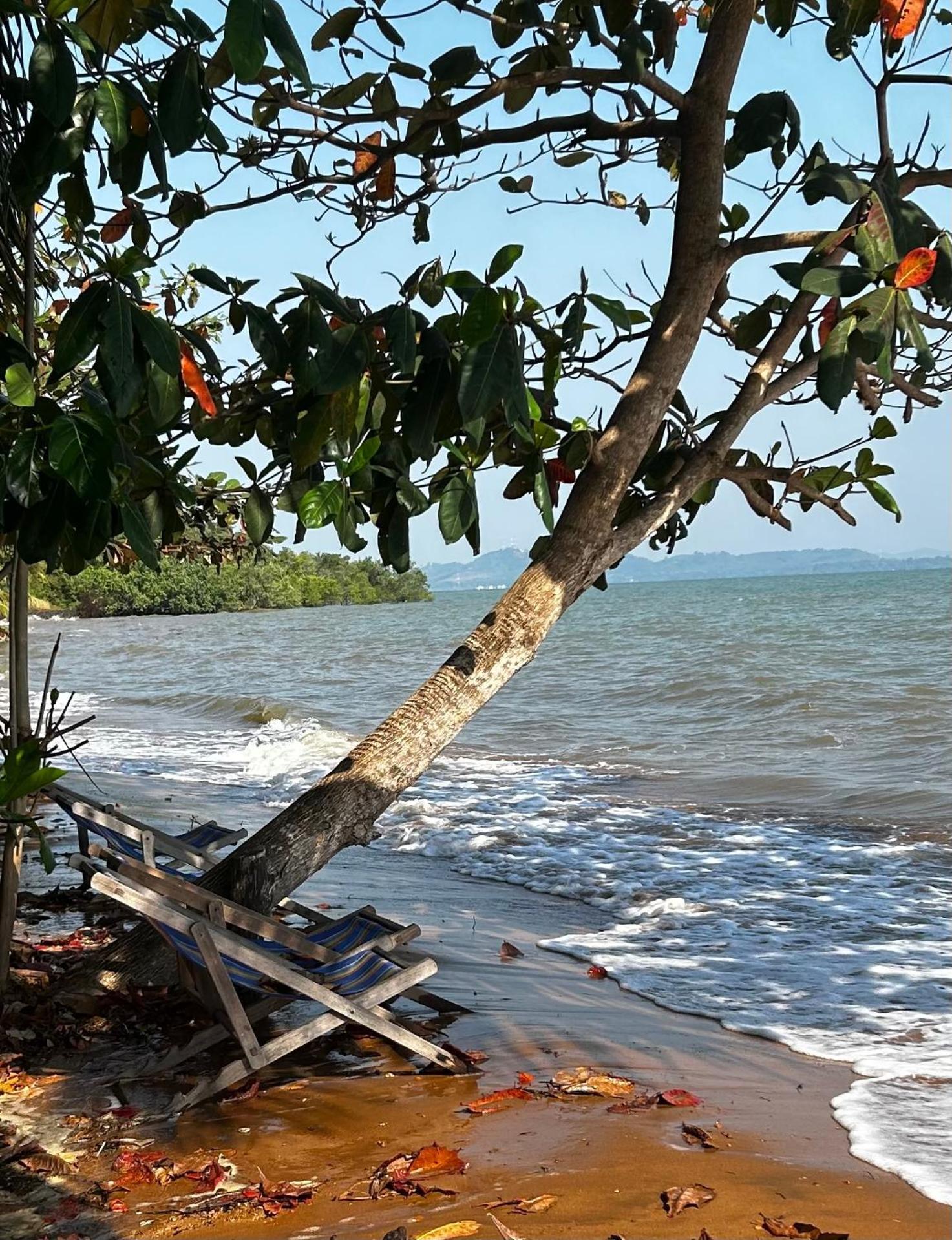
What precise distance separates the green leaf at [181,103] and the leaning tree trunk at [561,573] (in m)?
1.50

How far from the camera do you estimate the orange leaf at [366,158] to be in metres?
3.76

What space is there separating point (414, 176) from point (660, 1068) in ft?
10.1

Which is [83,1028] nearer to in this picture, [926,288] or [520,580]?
[520,580]

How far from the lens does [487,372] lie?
2533 millimetres

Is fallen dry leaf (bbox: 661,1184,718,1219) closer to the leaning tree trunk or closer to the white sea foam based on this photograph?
the white sea foam

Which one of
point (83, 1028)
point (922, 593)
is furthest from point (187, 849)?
point (922, 593)

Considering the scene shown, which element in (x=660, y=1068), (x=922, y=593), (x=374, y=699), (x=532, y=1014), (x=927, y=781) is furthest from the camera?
(x=922, y=593)

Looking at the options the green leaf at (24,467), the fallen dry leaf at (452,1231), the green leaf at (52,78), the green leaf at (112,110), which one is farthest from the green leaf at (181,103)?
the fallen dry leaf at (452,1231)

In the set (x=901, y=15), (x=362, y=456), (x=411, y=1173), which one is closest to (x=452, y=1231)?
(x=411, y=1173)

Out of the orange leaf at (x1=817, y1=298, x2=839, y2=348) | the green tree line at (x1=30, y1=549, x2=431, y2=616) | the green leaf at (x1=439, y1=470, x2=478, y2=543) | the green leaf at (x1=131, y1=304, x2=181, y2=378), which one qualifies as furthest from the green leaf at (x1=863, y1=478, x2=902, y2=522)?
the green tree line at (x1=30, y1=549, x2=431, y2=616)

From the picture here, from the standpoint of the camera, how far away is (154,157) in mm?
2781

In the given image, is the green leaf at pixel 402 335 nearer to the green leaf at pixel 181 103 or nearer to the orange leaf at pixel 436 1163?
the green leaf at pixel 181 103

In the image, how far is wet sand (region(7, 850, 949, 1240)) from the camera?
2.58m

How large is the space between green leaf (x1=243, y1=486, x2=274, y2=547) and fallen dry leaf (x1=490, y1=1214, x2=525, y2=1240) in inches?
75.8
